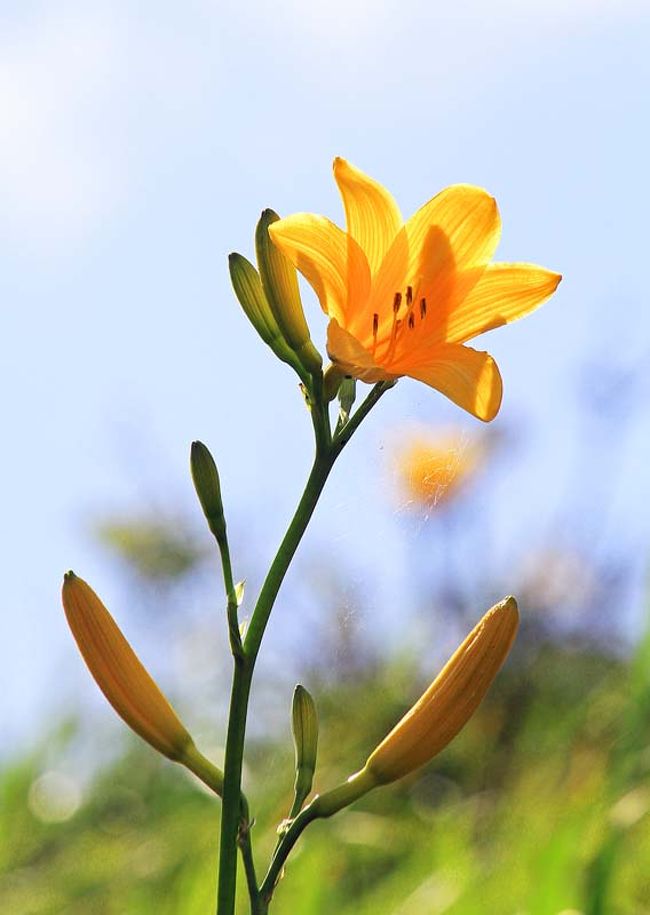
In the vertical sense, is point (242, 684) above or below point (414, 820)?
above

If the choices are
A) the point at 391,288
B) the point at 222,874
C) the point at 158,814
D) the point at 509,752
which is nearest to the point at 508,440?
the point at 509,752

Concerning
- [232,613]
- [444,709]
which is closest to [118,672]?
[232,613]

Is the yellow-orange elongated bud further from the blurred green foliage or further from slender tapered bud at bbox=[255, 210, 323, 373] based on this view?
the blurred green foliage

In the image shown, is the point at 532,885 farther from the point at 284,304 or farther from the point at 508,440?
the point at 508,440

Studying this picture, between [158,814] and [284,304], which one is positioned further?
[158,814]

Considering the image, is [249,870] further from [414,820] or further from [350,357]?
[414,820]

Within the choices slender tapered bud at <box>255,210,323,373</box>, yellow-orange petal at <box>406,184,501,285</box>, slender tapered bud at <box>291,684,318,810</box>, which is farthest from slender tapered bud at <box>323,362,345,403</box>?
slender tapered bud at <box>291,684,318,810</box>

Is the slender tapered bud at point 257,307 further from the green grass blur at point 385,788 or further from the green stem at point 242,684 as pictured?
the green grass blur at point 385,788
